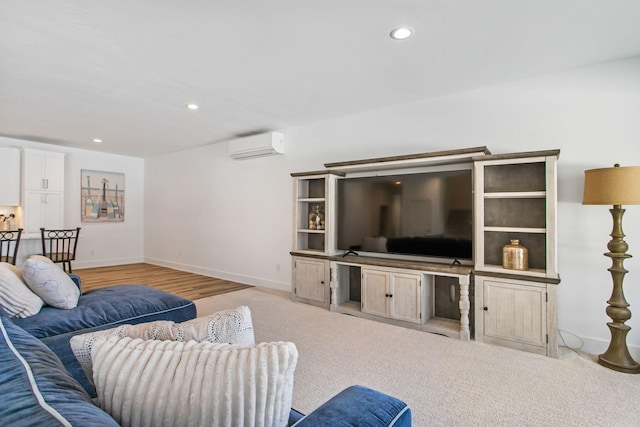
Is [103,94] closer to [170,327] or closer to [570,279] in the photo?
[170,327]

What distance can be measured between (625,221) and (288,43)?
305 centimetres

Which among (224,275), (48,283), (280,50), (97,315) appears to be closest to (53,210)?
(224,275)

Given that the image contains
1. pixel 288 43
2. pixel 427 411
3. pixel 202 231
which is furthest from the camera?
pixel 202 231

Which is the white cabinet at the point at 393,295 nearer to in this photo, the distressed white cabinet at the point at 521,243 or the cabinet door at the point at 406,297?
the cabinet door at the point at 406,297

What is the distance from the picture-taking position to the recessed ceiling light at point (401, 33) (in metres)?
2.29

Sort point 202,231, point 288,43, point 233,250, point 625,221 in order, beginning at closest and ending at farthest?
point 288,43 < point 625,221 < point 233,250 < point 202,231

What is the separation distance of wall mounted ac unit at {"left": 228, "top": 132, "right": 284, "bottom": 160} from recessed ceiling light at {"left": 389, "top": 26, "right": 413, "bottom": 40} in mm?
2711

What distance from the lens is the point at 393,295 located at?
11.3ft

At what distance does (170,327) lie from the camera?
104 centimetres

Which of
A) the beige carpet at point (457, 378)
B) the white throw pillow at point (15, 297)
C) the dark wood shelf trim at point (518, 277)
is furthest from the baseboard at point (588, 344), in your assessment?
the white throw pillow at point (15, 297)

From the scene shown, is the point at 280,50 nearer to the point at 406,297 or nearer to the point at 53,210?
the point at 406,297

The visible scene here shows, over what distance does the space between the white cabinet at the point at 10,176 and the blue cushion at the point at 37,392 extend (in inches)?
245

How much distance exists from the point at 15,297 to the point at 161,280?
143 inches

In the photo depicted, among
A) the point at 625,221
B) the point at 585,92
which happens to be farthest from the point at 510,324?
the point at 585,92
